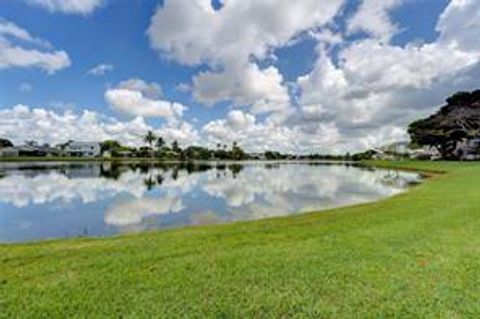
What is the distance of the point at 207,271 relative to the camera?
18.3ft

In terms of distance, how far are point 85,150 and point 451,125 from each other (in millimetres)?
110438

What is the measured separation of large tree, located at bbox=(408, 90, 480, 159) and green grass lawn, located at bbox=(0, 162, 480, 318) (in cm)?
5403

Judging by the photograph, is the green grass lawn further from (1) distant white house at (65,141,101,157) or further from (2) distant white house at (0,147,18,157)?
(1) distant white house at (65,141,101,157)

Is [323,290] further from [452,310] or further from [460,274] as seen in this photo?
[460,274]

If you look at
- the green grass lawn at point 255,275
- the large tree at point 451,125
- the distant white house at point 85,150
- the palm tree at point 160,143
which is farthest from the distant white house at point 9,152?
the green grass lawn at point 255,275

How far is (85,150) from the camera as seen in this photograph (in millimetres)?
123312

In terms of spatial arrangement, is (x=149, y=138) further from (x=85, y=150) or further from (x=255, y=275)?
(x=255, y=275)

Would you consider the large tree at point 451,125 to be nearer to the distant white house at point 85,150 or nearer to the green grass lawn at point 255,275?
the green grass lawn at point 255,275

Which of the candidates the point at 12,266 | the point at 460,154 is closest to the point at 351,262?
the point at 12,266

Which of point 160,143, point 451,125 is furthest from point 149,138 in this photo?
point 451,125

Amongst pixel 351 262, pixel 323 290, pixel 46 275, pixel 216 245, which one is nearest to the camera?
pixel 323 290

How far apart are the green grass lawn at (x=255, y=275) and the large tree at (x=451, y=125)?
2127 inches

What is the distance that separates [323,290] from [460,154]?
6657 centimetres

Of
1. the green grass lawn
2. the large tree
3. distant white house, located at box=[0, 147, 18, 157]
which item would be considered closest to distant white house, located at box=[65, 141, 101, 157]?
distant white house, located at box=[0, 147, 18, 157]
